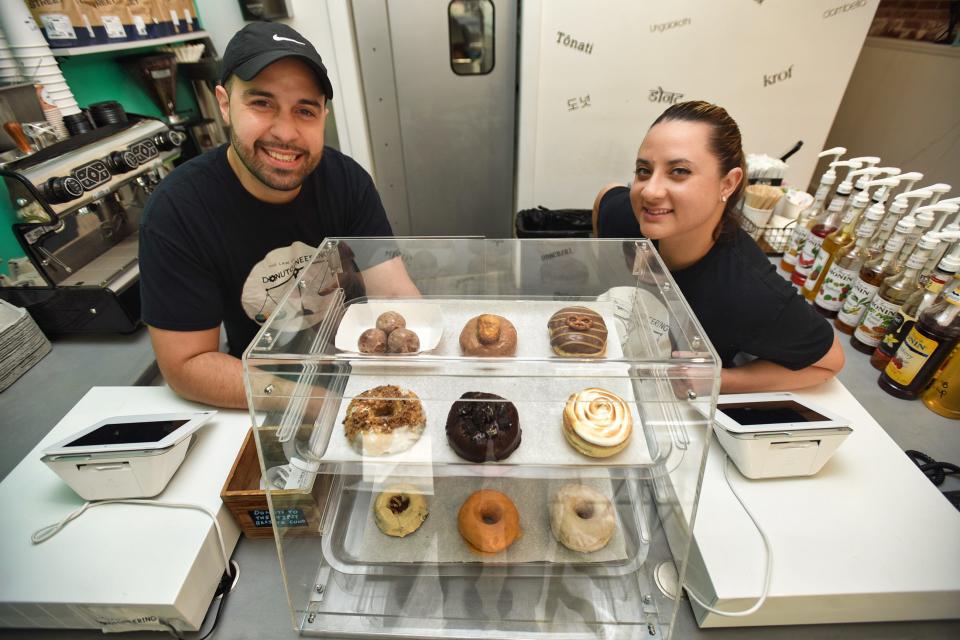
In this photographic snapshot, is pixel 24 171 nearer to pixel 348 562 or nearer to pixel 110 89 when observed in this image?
pixel 110 89

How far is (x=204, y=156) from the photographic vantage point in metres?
1.70

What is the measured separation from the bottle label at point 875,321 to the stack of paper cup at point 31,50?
334 cm

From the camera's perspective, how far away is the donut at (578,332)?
1159 mm

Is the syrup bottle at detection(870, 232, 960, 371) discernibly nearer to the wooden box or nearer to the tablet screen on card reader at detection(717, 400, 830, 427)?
the tablet screen on card reader at detection(717, 400, 830, 427)

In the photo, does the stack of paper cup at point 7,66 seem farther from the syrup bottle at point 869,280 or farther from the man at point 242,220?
the syrup bottle at point 869,280

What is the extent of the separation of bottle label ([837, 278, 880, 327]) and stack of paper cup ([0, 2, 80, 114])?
333 centimetres

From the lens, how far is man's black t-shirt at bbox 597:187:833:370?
140 centimetres

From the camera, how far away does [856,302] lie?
1.78 m

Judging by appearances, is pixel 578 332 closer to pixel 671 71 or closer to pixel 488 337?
pixel 488 337

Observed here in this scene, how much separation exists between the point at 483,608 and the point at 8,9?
2.71 metres

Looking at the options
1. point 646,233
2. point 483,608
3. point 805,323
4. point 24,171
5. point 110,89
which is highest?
point 110,89

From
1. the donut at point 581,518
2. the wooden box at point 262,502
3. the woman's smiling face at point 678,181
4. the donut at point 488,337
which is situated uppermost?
the woman's smiling face at point 678,181

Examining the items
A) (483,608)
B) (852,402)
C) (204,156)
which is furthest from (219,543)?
(852,402)

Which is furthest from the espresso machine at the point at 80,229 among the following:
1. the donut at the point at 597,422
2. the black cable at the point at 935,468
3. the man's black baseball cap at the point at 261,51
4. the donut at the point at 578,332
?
the black cable at the point at 935,468
